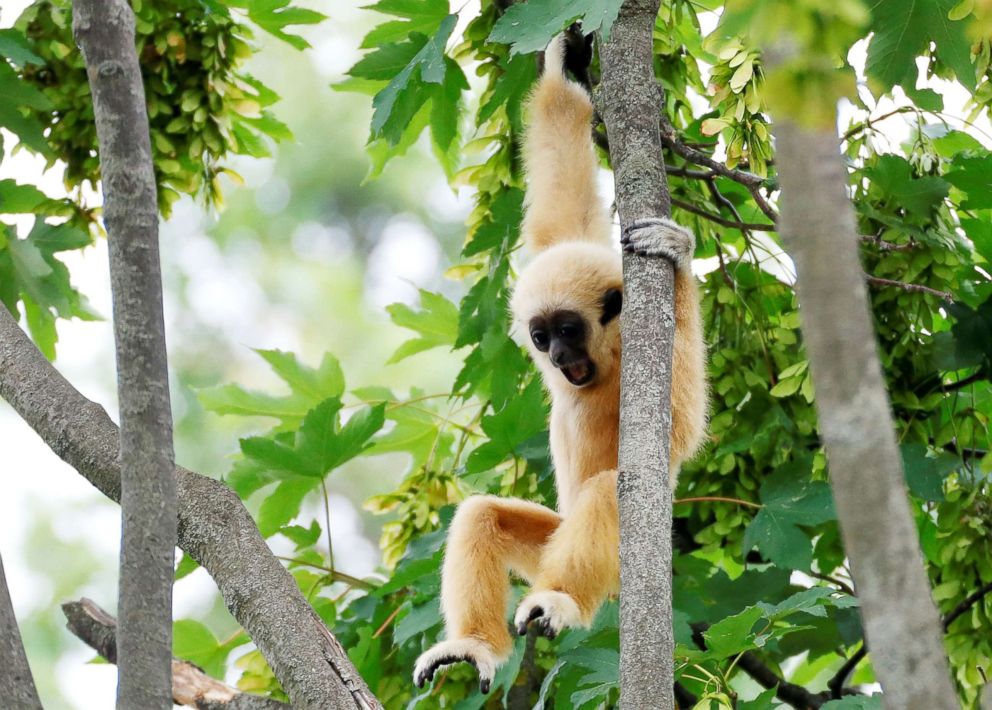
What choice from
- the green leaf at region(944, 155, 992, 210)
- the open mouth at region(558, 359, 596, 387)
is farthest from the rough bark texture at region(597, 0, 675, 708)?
the open mouth at region(558, 359, 596, 387)

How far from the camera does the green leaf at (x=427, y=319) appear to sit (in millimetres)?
6109

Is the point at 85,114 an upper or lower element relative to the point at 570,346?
upper

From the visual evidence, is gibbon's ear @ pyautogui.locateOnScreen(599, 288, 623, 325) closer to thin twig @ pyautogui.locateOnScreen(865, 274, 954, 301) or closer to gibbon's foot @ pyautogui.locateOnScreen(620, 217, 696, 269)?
thin twig @ pyautogui.locateOnScreen(865, 274, 954, 301)

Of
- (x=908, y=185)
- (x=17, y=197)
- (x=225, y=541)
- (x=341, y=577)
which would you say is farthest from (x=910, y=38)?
(x=17, y=197)

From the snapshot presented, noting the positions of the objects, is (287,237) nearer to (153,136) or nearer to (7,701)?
(153,136)

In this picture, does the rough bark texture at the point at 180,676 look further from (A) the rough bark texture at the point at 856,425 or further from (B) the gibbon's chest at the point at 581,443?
(A) the rough bark texture at the point at 856,425

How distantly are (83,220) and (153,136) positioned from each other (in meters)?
0.59

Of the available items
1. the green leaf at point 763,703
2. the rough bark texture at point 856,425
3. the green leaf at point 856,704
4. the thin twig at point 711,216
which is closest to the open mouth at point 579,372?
the thin twig at point 711,216

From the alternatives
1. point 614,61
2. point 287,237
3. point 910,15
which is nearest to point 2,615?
point 614,61

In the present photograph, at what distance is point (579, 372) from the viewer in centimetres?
570

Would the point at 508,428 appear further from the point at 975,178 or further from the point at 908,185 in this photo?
the point at 975,178

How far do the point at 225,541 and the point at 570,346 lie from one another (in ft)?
7.98

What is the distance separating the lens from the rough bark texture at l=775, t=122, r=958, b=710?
1633 millimetres

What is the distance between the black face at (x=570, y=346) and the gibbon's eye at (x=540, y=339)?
0.07 m
